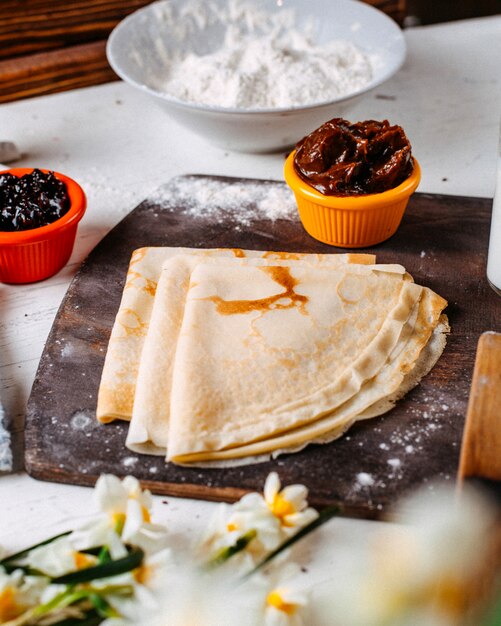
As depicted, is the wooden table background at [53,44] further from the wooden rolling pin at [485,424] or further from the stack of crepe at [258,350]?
the wooden rolling pin at [485,424]

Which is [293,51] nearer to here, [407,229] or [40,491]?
[407,229]

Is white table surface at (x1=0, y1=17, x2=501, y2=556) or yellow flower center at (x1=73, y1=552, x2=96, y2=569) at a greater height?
yellow flower center at (x1=73, y1=552, x2=96, y2=569)

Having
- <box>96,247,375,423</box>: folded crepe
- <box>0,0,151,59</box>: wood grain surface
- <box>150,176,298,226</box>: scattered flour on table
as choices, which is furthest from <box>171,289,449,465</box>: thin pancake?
<box>0,0,151,59</box>: wood grain surface

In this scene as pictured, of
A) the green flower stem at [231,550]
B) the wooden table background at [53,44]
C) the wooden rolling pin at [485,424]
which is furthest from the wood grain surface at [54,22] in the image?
the green flower stem at [231,550]

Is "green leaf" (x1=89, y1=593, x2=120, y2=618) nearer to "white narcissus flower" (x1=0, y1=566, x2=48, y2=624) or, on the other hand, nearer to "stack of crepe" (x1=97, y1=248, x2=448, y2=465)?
"white narcissus flower" (x1=0, y1=566, x2=48, y2=624)

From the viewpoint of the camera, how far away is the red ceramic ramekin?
4.85 ft

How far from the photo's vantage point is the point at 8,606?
86cm

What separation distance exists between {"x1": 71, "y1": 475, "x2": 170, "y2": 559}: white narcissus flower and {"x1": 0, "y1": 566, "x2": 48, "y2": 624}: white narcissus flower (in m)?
0.08

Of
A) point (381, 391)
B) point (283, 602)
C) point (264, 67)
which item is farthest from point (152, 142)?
point (283, 602)

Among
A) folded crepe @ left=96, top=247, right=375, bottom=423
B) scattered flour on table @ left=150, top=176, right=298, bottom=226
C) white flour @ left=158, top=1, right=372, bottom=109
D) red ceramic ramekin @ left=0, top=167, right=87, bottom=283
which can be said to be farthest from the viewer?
white flour @ left=158, top=1, right=372, bottom=109

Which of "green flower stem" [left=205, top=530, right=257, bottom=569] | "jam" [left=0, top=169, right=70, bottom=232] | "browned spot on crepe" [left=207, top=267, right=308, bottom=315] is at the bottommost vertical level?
"browned spot on crepe" [left=207, top=267, right=308, bottom=315]

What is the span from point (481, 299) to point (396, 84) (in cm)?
114

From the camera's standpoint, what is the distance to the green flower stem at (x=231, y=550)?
908mm

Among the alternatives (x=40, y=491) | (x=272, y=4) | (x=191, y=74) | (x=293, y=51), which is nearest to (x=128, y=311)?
(x=40, y=491)
